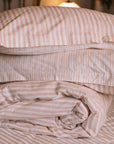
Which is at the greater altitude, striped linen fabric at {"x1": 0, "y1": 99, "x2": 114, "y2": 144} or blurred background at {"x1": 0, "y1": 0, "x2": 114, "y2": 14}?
blurred background at {"x1": 0, "y1": 0, "x2": 114, "y2": 14}

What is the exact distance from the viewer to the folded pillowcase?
679 mm

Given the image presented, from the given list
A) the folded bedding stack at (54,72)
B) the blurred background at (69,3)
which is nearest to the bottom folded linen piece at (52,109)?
the folded bedding stack at (54,72)

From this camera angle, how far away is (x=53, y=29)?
0.70 meters

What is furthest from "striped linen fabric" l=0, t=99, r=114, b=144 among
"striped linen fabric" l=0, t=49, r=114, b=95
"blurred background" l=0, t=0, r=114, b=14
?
"blurred background" l=0, t=0, r=114, b=14

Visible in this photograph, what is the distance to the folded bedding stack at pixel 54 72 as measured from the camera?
2.09 feet

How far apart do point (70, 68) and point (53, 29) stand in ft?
0.40

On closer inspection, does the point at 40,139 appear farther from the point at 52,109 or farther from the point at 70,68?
the point at 70,68

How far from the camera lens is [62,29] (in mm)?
704

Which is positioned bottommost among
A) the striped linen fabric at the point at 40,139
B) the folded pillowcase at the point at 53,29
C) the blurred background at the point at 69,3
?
the striped linen fabric at the point at 40,139

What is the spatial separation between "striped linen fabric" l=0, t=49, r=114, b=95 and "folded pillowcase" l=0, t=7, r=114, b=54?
0.10 feet

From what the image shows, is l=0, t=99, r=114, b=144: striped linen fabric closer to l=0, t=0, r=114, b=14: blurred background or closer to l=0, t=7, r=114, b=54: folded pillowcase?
l=0, t=7, r=114, b=54: folded pillowcase

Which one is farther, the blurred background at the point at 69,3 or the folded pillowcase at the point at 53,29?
the blurred background at the point at 69,3

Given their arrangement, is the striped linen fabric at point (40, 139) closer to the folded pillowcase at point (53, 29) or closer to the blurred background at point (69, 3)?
the folded pillowcase at point (53, 29)

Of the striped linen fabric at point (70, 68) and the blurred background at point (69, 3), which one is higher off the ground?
the blurred background at point (69, 3)
